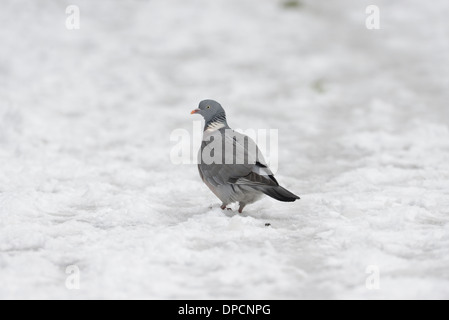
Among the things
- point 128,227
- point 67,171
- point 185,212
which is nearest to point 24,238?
point 128,227

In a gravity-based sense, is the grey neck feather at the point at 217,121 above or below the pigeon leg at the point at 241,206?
above

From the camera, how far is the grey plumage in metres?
4.92

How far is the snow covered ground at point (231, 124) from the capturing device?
4207 mm

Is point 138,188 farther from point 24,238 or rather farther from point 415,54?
point 415,54

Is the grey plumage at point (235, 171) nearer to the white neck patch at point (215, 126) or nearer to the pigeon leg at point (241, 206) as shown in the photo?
the pigeon leg at point (241, 206)

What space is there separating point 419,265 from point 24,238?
300cm

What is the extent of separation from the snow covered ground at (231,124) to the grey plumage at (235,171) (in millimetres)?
241

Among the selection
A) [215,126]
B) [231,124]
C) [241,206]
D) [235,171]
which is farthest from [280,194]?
[231,124]

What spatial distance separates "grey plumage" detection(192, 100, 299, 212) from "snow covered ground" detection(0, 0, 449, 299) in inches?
9.5

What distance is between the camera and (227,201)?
208 inches

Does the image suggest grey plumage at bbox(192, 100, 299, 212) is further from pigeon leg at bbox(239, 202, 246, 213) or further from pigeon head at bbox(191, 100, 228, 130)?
pigeon head at bbox(191, 100, 228, 130)

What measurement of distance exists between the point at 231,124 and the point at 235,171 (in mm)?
3499

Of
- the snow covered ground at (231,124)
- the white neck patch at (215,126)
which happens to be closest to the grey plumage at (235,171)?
the white neck patch at (215,126)

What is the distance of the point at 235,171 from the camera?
5.08 m
